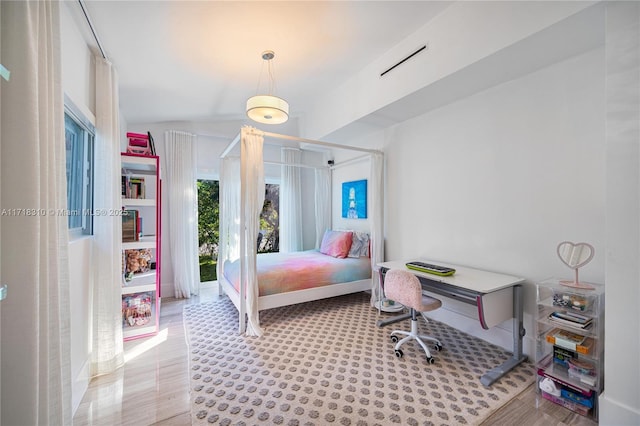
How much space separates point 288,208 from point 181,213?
5.94 ft

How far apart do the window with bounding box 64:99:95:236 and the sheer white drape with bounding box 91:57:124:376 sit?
0.11 m

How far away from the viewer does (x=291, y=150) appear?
4980mm

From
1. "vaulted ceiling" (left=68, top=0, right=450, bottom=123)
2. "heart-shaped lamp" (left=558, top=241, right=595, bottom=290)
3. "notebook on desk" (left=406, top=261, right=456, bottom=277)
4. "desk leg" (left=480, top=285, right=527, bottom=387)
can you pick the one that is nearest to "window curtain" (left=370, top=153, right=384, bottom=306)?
"notebook on desk" (left=406, top=261, right=456, bottom=277)

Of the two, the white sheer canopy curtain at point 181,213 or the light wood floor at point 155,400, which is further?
the white sheer canopy curtain at point 181,213

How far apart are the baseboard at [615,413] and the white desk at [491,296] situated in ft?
1.84

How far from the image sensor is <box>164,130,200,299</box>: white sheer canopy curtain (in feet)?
13.1

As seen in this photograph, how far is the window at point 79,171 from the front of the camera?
191 centimetres

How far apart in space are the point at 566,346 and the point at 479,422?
0.81 meters

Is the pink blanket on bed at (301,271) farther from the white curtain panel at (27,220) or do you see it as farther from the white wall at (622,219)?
the white wall at (622,219)

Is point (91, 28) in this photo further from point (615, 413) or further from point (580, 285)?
point (615, 413)

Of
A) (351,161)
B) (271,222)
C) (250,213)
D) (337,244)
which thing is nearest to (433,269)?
(337,244)

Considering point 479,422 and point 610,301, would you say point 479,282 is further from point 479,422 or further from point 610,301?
point 479,422

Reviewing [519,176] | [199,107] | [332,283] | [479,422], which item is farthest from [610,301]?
[199,107]

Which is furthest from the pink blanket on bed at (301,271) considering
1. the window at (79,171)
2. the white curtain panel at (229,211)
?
the window at (79,171)
